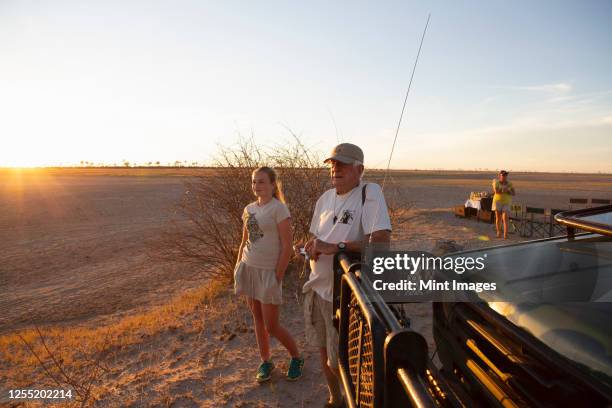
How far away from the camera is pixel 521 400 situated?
136cm

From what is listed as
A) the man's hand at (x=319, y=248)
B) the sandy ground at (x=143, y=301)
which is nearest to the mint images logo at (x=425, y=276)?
the man's hand at (x=319, y=248)

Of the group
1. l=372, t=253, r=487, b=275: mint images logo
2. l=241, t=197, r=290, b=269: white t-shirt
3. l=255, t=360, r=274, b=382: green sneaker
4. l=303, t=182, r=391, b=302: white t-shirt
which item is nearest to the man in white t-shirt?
l=303, t=182, r=391, b=302: white t-shirt

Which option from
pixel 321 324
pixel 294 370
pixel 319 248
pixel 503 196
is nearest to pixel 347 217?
pixel 319 248

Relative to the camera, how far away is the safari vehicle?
1.02m

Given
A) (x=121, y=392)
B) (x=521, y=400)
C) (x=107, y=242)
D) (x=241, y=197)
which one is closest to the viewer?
(x=521, y=400)

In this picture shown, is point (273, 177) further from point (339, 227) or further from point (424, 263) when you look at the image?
point (424, 263)

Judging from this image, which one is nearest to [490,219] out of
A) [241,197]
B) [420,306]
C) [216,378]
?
[420,306]

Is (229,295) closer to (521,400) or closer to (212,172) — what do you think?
(212,172)

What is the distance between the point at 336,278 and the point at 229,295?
406 centimetres

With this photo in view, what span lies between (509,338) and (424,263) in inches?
21.7

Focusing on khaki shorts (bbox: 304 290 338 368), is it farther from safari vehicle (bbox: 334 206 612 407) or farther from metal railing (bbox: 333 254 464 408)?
metal railing (bbox: 333 254 464 408)

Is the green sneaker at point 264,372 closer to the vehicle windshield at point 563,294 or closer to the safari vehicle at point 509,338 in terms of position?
the safari vehicle at point 509,338

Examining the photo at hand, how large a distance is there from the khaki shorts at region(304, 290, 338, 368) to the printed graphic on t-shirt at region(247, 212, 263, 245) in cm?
67

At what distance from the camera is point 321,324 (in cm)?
247
